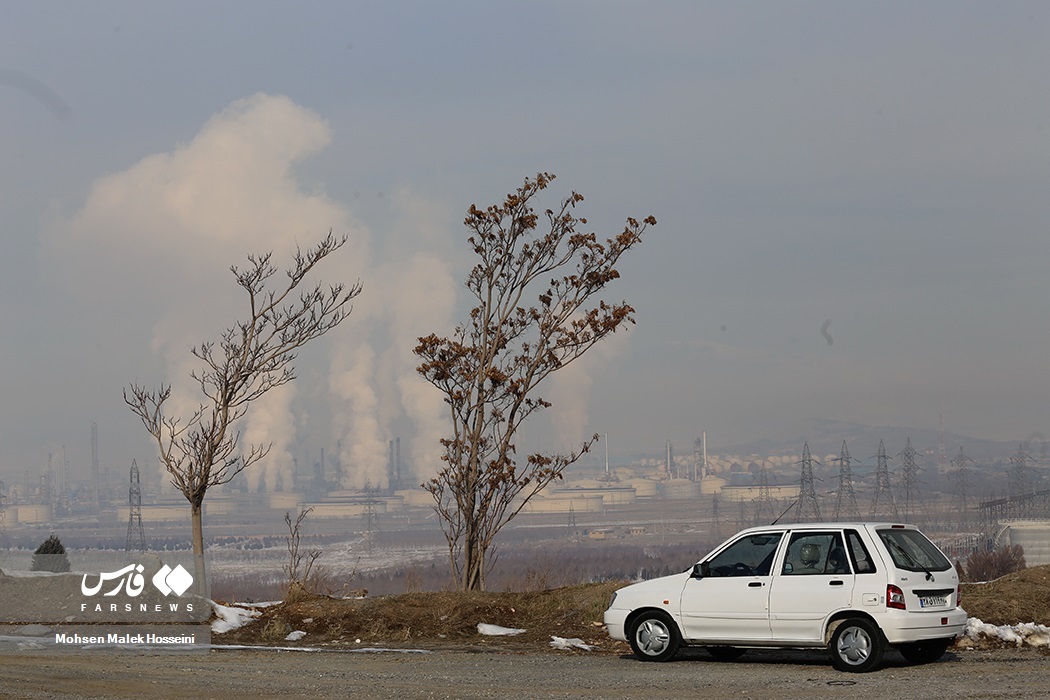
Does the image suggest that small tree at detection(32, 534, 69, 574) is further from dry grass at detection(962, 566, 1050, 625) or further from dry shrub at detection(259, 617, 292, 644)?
dry grass at detection(962, 566, 1050, 625)

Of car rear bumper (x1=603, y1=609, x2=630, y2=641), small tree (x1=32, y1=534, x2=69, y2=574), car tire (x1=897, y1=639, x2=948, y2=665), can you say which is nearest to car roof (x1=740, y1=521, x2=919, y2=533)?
car tire (x1=897, y1=639, x2=948, y2=665)

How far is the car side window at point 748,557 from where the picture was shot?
14.8 meters

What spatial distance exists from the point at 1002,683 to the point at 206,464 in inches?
640

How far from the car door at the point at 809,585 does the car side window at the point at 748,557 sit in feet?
0.64

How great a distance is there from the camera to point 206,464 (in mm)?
24438

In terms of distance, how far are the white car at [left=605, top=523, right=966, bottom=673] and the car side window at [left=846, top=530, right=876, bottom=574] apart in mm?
12

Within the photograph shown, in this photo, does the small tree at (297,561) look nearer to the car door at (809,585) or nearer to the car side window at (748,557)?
the car side window at (748,557)

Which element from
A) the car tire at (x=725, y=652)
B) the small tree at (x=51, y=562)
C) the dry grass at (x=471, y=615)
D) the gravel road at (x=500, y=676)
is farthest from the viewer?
the small tree at (x=51, y=562)

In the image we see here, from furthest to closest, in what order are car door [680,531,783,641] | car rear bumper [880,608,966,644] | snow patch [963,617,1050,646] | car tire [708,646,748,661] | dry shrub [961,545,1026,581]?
dry shrub [961,545,1026,581]
snow patch [963,617,1050,646]
car tire [708,646,748,661]
car door [680,531,783,641]
car rear bumper [880,608,966,644]

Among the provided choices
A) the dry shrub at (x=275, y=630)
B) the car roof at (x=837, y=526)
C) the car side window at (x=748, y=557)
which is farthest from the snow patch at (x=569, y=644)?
the dry shrub at (x=275, y=630)

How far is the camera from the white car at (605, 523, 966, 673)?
13.9 meters

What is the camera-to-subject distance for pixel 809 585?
47.0 feet

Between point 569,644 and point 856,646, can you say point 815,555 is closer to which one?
point 856,646

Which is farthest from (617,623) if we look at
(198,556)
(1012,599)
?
(198,556)
